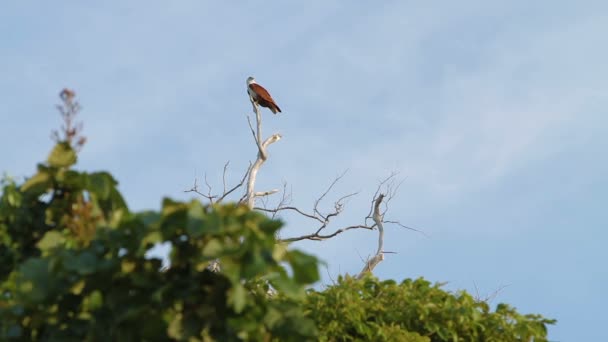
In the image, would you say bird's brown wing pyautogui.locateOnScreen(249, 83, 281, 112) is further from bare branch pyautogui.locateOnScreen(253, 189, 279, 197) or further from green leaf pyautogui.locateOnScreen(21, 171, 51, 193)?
green leaf pyautogui.locateOnScreen(21, 171, 51, 193)

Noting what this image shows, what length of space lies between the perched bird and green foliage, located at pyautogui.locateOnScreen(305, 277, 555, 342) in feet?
30.3

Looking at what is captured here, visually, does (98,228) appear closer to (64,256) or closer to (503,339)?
(64,256)

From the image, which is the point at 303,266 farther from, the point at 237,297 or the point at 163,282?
the point at 163,282

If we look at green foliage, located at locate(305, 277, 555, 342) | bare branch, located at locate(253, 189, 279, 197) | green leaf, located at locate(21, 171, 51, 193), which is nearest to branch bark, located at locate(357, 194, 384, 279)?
bare branch, located at locate(253, 189, 279, 197)

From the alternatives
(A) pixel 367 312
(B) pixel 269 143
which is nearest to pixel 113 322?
(A) pixel 367 312

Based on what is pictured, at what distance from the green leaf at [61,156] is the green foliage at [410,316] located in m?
2.82

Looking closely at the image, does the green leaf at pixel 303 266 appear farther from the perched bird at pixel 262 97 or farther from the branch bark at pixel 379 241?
the perched bird at pixel 262 97

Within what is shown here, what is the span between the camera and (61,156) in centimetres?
460

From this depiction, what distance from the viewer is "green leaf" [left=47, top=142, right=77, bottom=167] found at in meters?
4.59

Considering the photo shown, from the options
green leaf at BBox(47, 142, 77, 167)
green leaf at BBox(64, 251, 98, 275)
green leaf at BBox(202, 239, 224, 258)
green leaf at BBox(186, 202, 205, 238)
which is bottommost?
green leaf at BBox(64, 251, 98, 275)

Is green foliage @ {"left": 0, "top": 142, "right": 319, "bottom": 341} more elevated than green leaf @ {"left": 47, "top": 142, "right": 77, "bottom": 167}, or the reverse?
green leaf @ {"left": 47, "top": 142, "right": 77, "bottom": 167}

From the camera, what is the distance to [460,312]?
691 centimetres

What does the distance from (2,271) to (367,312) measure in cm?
316

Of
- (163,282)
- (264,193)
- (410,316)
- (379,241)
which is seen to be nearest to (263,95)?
(264,193)
